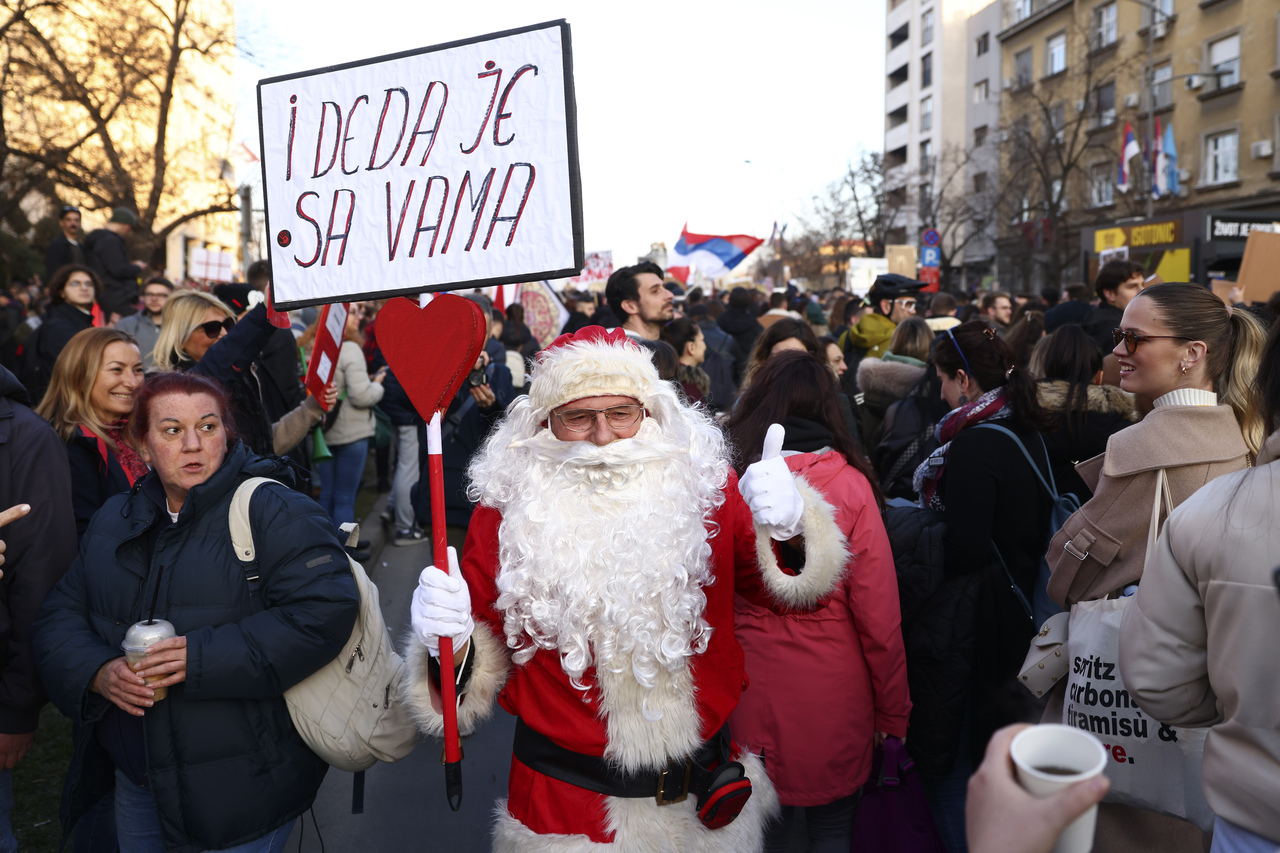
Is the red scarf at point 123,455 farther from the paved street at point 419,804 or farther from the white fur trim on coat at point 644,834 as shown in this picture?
the white fur trim on coat at point 644,834

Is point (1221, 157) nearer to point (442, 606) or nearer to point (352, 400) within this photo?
point (352, 400)

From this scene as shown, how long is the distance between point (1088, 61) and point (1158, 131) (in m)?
3.18

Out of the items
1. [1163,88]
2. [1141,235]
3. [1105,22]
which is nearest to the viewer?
[1141,235]

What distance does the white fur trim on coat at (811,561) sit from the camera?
260 centimetres

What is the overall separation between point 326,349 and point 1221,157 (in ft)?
103

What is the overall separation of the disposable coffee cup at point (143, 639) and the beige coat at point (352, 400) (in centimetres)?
502

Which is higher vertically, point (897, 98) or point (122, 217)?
point (897, 98)

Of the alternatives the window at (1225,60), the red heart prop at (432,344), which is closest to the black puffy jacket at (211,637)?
the red heart prop at (432,344)

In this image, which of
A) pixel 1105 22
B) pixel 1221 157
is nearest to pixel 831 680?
pixel 1221 157

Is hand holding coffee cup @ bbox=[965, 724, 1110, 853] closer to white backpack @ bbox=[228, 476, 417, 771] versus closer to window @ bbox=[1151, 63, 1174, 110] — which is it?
white backpack @ bbox=[228, 476, 417, 771]

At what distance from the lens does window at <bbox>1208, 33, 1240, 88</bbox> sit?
27.2m

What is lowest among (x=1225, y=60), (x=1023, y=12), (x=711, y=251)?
(x=711, y=251)

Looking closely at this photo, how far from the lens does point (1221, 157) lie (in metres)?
28.1

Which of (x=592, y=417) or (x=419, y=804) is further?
(x=419, y=804)
